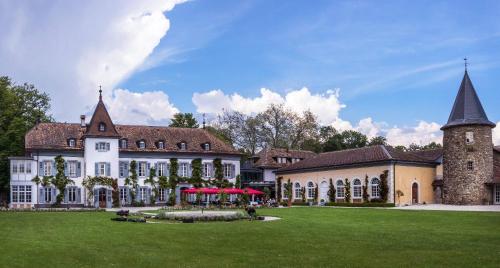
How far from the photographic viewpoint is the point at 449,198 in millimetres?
49062

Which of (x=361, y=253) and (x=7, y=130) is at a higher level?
(x=7, y=130)

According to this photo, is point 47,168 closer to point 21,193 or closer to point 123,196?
point 21,193

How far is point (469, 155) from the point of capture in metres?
48.1

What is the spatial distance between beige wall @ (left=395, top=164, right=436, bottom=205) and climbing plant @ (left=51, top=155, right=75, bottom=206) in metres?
29.3

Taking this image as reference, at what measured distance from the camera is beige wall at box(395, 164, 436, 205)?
4966 cm

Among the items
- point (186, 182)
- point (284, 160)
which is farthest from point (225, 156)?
point (284, 160)

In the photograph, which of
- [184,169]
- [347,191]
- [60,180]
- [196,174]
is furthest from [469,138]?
[60,180]

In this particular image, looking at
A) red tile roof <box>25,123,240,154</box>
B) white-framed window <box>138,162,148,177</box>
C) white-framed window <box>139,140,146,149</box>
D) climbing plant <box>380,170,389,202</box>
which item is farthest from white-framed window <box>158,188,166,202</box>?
climbing plant <box>380,170,389,202</box>

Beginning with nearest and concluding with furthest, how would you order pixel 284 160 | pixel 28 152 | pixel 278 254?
pixel 278 254 → pixel 28 152 → pixel 284 160

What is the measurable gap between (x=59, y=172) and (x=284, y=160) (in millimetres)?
26314

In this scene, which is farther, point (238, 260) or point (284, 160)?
point (284, 160)

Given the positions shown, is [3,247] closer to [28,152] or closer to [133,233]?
[133,233]

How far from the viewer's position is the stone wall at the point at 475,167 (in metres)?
48.0

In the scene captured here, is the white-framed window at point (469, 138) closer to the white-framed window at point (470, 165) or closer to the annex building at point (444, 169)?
the annex building at point (444, 169)
